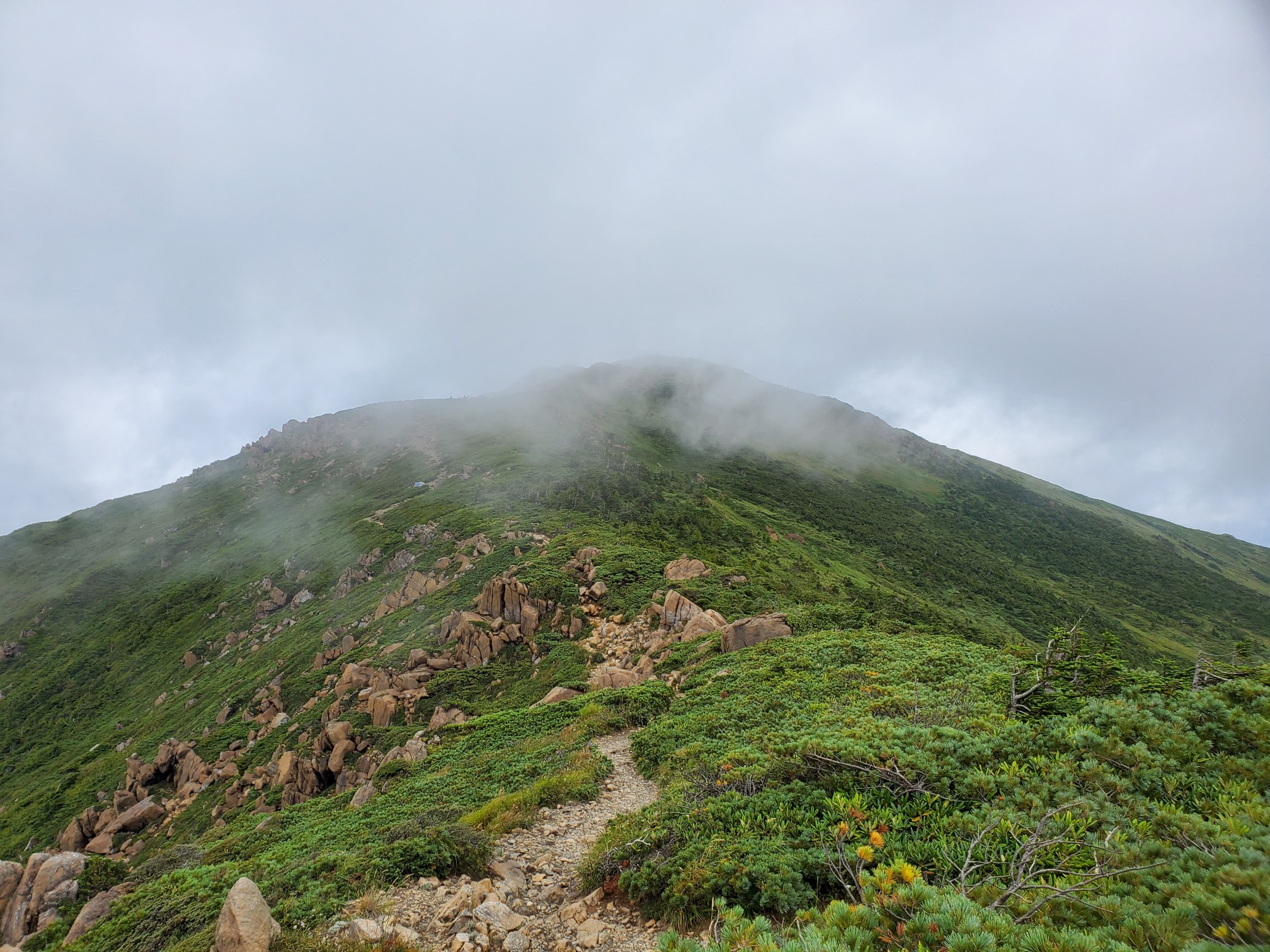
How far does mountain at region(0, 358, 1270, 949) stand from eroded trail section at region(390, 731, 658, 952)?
1.35 feet

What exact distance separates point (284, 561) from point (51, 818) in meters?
30.2

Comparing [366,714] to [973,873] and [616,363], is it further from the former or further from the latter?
[616,363]

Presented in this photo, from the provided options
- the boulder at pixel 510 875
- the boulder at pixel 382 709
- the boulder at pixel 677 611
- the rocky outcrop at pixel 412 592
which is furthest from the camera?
the rocky outcrop at pixel 412 592

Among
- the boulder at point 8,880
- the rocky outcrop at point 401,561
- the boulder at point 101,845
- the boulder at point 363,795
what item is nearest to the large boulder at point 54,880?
the boulder at point 8,880

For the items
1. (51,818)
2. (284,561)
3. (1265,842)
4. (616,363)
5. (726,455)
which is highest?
(616,363)

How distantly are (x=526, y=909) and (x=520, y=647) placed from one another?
21.1 metres

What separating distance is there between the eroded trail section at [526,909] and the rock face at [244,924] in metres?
1.59

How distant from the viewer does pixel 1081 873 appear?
Result: 430 centimetres

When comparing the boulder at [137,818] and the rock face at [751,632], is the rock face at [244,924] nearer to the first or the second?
the rock face at [751,632]

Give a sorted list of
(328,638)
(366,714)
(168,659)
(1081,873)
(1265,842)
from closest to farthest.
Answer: (1265,842) → (1081,873) → (366,714) → (328,638) → (168,659)

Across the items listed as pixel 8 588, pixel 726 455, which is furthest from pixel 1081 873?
pixel 8 588

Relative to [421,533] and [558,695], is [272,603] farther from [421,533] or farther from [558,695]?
[558,695]

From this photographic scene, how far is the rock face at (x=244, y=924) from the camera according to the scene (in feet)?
21.3

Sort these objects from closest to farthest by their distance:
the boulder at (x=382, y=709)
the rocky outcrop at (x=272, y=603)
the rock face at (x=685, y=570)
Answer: the boulder at (x=382, y=709)
the rock face at (x=685, y=570)
the rocky outcrop at (x=272, y=603)
